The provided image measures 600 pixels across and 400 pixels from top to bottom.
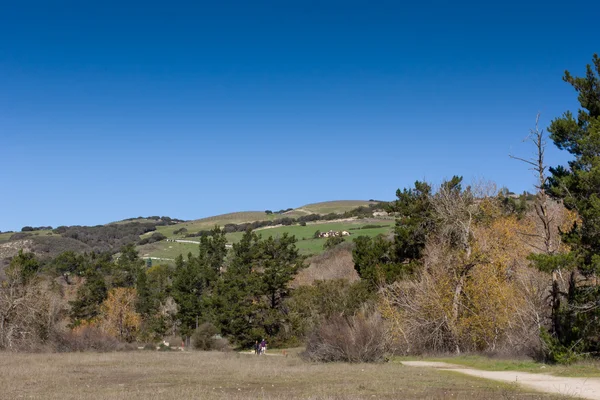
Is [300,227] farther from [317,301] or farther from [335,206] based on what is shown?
[317,301]

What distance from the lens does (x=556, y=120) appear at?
25.2 metres

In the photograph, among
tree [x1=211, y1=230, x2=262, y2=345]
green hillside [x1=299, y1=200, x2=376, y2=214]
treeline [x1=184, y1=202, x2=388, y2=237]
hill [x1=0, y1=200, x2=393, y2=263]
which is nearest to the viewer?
tree [x1=211, y1=230, x2=262, y2=345]

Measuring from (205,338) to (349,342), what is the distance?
34838 mm

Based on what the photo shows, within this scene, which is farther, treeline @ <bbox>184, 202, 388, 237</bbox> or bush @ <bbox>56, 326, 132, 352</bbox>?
treeline @ <bbox>184, 202, 388, 237</bbox>

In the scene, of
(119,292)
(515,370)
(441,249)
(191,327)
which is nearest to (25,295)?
(191,327)

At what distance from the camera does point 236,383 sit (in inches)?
837

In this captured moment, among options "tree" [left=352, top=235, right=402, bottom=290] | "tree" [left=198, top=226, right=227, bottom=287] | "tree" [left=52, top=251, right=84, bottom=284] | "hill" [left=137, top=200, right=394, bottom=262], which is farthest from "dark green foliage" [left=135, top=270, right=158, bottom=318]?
"tree" [left=352, top=235, right=402, bottom=290]

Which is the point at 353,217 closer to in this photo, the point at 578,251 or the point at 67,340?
the point at 67,340

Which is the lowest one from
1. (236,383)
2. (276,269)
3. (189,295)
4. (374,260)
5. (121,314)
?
(121,314)

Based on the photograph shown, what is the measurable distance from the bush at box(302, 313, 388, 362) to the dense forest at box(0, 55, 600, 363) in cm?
7

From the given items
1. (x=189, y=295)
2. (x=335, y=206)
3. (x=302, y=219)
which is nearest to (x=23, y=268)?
(x=189, y=295)

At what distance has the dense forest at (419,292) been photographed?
2458 centimetres

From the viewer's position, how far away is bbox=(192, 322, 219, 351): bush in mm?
60688

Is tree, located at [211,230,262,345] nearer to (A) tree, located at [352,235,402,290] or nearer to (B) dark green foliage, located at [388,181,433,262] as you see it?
(A) tree, located at [352,235,402,290]
